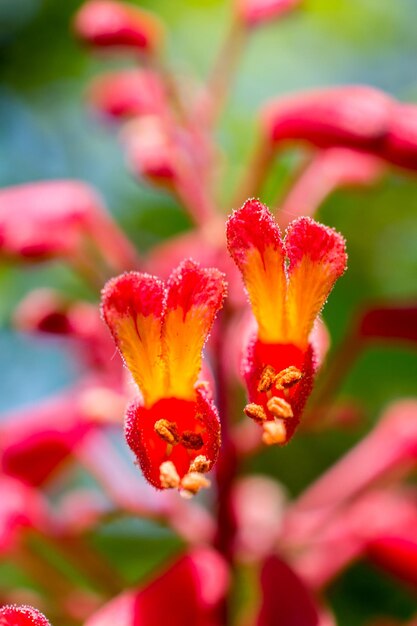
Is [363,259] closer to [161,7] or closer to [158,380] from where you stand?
[161,7]

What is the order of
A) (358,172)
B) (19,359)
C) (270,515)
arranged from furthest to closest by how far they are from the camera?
1. (19,359)
2. (270,515)
3. (358,172)

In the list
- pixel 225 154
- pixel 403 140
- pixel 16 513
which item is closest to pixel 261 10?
pixel 403 140

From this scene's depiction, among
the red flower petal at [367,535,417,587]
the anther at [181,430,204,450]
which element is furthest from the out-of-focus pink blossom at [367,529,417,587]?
the anther at [181,430,204,450]

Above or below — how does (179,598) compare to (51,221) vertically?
below

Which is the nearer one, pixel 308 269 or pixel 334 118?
pixel 308 269

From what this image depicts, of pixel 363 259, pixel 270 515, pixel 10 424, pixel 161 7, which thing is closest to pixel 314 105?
pixel 10 424

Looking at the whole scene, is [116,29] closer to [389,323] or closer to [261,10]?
[261,10]
